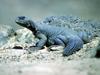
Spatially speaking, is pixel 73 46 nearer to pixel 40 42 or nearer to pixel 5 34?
pixel 40 42

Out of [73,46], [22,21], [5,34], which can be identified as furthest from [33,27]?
[73,46]

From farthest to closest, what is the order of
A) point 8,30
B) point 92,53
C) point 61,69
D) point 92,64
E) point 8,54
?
1. point 8,30
2. point 8,54
3. point 92,53
4. point 92,64
5. point 61,69

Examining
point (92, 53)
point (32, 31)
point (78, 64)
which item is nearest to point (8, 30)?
point (32, 31)

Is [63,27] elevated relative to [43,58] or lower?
elevated

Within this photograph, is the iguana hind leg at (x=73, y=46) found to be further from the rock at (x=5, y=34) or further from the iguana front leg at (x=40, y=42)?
the rock at (x=5, y=34)

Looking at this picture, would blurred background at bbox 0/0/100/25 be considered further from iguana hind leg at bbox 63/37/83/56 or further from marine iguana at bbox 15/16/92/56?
iguana hind leg at bbox 63/37/83/56

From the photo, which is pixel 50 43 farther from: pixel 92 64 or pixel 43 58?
pixel 92 64

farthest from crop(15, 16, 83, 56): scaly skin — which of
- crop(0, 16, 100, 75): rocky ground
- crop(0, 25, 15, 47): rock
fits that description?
crop(0, 25, 15, 47): rock

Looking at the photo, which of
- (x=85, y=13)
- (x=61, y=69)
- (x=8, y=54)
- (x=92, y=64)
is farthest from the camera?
(x=85, y=13)
